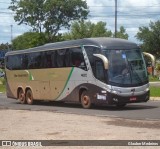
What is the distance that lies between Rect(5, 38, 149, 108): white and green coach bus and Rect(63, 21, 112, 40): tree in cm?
6127

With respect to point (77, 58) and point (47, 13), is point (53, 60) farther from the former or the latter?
point (47, 13)

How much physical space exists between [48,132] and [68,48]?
11390mm

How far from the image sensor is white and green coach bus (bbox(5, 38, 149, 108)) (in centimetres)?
2173

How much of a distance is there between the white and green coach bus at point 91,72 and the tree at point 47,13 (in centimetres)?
4308

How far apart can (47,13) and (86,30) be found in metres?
21.6

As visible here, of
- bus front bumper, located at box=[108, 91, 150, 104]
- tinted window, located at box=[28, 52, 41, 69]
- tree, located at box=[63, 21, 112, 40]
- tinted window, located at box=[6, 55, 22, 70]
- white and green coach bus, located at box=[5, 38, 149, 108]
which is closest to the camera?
bus front bumper, located at box=[108, 91, 150, 104]

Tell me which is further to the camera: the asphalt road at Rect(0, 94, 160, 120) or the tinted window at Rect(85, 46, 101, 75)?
the tinted window at Rect(85, 46, 101, 75)

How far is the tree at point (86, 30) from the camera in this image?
89312 mm

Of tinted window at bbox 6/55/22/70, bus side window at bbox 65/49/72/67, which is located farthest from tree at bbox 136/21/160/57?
bus side window at bbox 65/49/72/67

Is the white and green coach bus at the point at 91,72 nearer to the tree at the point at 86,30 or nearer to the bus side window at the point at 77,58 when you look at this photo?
the bus side window at the point at 77,58

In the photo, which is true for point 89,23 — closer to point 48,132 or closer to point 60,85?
point 60,85

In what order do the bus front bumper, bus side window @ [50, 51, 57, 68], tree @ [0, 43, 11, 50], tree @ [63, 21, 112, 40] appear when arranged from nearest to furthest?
the bus front bumper < bus side window @ [50, 51, 57, 68] < tree @ [63, 21, 112, 40] < tree @ [0, 43, 11, 50]

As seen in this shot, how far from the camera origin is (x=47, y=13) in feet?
234

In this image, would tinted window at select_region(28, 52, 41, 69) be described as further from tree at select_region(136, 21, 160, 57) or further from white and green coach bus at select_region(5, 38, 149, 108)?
tree at select_region(136, 21, 160, 57)
